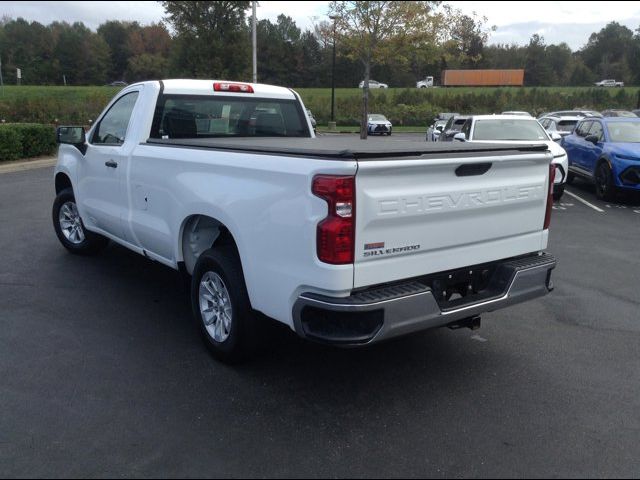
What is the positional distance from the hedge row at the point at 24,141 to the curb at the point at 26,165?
32cm

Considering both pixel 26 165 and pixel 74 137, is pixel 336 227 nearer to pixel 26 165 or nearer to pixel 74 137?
pixel 74 137

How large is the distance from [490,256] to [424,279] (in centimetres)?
62

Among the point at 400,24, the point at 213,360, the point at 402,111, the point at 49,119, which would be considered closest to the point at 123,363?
the point at 213,360

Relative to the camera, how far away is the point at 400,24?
88.7 ft

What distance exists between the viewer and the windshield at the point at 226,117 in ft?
17.3

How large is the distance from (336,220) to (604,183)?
403 inches

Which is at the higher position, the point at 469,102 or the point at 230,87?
the point at 230,87

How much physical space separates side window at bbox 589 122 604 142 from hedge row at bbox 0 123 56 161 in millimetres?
14352

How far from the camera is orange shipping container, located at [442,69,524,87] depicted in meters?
84.9

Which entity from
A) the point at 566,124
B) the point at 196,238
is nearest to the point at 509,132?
the point at 196,238

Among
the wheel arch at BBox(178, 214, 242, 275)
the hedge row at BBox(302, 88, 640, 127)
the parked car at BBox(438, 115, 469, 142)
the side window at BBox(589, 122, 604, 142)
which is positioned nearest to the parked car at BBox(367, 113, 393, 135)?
the hedge row at BBox(302, 88, 640, 127)

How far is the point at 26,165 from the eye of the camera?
50.2ft

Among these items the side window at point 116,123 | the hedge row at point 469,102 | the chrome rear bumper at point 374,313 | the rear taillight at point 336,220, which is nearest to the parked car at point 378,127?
the hedge row at point 469,102

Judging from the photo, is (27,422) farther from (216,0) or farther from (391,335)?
(216,0)
